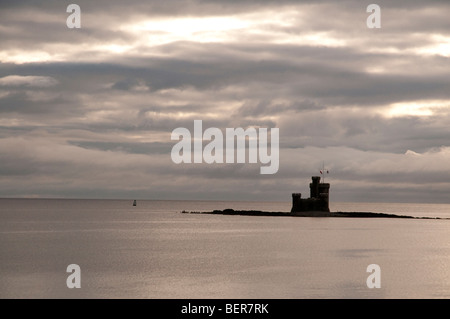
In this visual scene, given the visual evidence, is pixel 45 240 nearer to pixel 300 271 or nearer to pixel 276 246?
pixel 276 246

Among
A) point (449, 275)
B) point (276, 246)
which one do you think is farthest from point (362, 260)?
point (276, 246)

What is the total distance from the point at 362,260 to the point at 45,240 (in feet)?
148

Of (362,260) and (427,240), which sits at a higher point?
(427,240)

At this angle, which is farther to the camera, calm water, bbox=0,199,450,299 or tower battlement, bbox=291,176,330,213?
tower battlement, bbox=291,176,330,213

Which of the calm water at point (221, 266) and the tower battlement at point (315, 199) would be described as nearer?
the calm water at point (221, 266)

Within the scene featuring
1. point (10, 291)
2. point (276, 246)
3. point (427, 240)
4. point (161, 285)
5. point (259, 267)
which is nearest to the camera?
point (10, 291)

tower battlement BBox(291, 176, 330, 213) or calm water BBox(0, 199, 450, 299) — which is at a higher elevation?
tower battlement BBox(291, 176, 330, 213)

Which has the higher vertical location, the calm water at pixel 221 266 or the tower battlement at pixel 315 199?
the tower battlement at pixel 315 199

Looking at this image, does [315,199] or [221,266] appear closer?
[221,266]

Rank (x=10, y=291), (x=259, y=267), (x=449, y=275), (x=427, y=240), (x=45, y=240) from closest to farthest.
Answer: (x=10, y=291) → (x=449, y=275) → (x=259, y=267) → (x=45, y=240) → (x=427, y=240)

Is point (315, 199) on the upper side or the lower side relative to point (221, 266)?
upper

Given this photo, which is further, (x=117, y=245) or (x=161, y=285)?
(x=117, y=245)

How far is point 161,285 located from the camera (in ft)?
151
